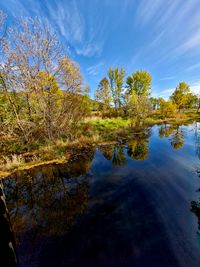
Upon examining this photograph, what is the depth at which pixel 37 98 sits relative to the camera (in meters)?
10.0

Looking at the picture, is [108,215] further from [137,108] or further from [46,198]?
[137,108]

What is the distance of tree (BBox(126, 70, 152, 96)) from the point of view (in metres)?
32.7

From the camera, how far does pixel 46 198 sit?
5.09 m

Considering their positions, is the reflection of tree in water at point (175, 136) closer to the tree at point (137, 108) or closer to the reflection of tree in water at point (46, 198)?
the tree at point (137, 108)

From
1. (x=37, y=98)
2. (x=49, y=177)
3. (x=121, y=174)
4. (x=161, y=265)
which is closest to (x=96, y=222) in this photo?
(x=161, y=265)

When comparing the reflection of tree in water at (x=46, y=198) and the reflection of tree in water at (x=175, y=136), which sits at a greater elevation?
the reflection of tree in water at (x=46, y=198)

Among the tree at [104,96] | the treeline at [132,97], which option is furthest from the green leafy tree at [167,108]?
the tree at [104,96]

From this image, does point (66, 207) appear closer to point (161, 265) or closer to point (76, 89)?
point (161, 265)

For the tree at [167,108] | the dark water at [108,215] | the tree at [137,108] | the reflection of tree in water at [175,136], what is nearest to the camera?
the dark water at [108,215]

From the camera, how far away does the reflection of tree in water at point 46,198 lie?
3779mm

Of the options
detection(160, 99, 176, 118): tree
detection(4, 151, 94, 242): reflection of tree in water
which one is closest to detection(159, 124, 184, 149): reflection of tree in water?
detection(4, 151, 94, 242): reflection of tree in water

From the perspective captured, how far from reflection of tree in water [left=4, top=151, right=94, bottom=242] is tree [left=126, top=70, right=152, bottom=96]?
29.7 meters

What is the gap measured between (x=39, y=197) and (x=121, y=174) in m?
3.68

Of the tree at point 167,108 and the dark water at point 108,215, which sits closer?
the dark water at point 108,215
